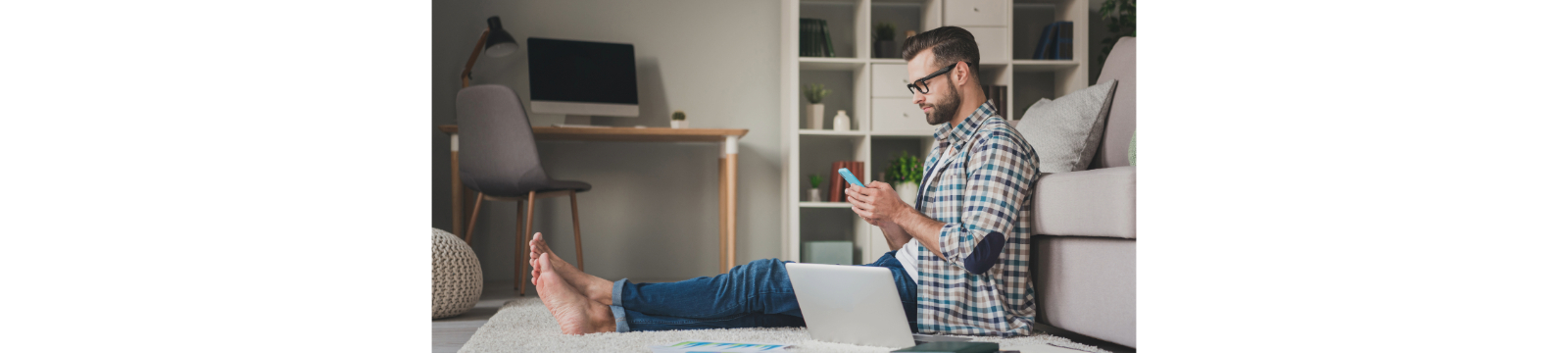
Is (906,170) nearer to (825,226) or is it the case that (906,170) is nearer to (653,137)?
(825,226)

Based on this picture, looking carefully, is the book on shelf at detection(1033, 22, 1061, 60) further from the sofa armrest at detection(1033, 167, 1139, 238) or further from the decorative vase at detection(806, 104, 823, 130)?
the sofa armrest at detection(1033, 167, 1139, 238)

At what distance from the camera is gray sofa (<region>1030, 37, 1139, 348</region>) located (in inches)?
50.1

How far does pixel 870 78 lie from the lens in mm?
3186

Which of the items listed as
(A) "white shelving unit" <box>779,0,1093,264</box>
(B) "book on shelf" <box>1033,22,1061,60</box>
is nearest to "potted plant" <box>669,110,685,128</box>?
(A) "white shelving unit" <box>779,0,1093,264</box>

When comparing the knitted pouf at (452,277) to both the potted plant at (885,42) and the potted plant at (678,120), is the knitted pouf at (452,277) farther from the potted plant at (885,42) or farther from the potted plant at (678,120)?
the potted plant at (885,42)

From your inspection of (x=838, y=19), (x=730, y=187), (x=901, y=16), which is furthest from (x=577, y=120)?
(x=901, y=16)

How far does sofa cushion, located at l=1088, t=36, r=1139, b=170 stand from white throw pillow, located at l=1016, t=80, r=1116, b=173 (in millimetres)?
18

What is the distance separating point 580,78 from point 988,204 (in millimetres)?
2289

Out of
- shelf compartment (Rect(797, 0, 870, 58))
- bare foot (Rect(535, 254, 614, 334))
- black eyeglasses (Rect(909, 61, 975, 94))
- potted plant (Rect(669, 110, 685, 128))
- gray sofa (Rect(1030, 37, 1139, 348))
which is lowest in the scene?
bare foot (Rect(535, 254, 614, 334))
